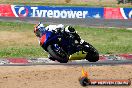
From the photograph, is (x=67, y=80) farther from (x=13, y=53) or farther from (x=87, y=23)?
→ (x=87, y=23)

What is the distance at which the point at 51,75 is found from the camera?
23047 mm

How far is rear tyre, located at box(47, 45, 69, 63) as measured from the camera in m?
9.59

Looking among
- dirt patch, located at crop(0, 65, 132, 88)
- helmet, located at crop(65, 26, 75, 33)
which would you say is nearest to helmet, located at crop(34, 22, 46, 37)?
helmet, located at crop(65, 26, 75, 33)

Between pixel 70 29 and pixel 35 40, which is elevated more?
pixel 70 29

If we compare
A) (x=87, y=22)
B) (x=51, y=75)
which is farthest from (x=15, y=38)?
(x=51, y=75)

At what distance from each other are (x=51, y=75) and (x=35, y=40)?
19.2 metres

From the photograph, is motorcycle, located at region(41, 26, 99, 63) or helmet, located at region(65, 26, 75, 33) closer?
motorcycle, located at region(41, 26, 99, 63)

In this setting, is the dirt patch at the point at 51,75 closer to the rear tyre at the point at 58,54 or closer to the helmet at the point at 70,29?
the rear tyre at the point at 58,54

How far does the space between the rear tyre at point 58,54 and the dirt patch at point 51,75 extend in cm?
1032

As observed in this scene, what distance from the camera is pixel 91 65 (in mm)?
26797

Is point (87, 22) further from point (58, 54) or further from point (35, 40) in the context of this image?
point (58, 54)

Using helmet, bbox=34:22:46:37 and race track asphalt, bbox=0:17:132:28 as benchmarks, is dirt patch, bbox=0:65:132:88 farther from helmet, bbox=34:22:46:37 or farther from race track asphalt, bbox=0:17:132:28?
race track asphalt, bbox=0:17:132:28

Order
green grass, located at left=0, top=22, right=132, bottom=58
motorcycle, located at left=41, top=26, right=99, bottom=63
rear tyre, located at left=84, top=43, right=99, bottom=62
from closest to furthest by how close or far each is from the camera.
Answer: motorcycle, located at left=41, top=26, right=99, bottom=63 < rear tyre, located at left=84, top=43, right=99, bottom=62 < green grass, located at left=0, top=22, right=132, bottom=58

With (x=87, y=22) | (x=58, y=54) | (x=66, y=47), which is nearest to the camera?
(x=58, y=54)
